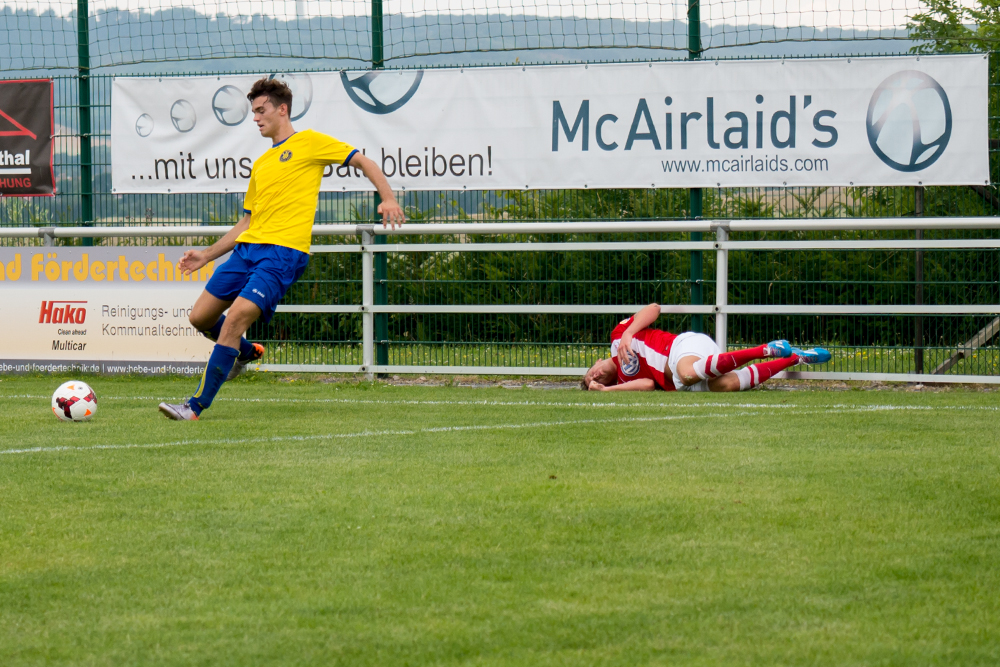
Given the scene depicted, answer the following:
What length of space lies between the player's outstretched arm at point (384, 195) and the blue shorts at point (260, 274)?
0.64 metres

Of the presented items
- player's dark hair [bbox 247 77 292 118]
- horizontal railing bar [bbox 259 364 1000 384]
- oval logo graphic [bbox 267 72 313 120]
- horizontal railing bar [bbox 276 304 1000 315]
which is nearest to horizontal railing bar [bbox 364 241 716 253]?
horizontal railing bar [bbox 276 304 1000 315]

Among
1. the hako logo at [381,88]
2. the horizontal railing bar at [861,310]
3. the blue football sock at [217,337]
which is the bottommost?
the blue football sock at [217,337]

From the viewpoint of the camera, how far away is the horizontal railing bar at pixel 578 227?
8805 millimetres

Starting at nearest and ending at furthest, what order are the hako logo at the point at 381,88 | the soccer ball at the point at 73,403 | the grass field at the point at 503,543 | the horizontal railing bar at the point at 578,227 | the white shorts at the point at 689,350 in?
the grass field at the point at 503,543 < the soccer ball at the point at 73,403 < the white shorts at the point at 689,350 < the horizontal railing bar at the point at 578,227 < the hako logo at the point at 381,88

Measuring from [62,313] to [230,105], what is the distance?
218 centimetres

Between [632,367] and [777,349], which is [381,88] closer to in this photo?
[632,367]

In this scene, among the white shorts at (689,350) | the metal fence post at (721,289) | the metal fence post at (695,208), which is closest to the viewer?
the white shorts at (689,350)

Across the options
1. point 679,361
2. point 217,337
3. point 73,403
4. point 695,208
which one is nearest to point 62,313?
point 217,337

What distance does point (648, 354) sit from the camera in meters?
8.77

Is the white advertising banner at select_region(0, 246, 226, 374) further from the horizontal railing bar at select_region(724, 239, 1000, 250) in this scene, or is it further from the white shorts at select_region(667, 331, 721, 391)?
the horizontal railing bar at select_region(724, 239, 1000, 250)

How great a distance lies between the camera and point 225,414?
7.34m

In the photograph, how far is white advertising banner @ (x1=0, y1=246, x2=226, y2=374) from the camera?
976 centimetres

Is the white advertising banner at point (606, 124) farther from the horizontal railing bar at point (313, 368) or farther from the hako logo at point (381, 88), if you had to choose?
the horizontal railing bar at point (313, 368)

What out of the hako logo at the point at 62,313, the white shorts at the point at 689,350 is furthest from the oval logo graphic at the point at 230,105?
the white shorts at the point at 689,350
